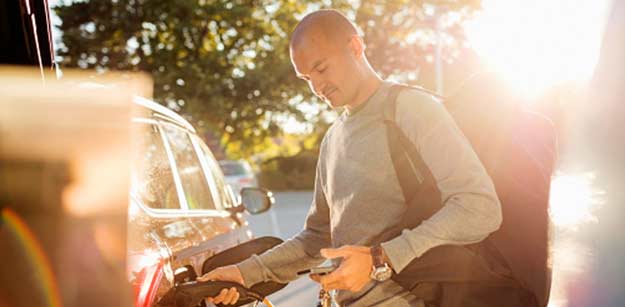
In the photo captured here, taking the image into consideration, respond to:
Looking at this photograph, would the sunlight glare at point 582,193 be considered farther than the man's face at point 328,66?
Yes

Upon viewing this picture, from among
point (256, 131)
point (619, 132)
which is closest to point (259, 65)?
point (256, 131)

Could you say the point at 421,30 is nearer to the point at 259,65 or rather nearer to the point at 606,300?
the point at 259,65

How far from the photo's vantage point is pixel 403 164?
257 cm

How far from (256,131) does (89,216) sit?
2939 cm

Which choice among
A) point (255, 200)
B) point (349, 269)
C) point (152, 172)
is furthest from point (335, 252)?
point (255, 200)

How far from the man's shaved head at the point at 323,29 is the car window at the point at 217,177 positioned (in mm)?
2306

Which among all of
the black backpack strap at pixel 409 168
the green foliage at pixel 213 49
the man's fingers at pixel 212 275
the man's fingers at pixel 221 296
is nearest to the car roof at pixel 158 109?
the man's fingers at pixel 212 275

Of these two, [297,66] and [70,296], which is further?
[297,66]

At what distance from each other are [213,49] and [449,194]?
26721 mm

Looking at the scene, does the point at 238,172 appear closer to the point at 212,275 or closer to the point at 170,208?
the point at 170,208

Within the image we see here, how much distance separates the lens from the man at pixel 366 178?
2422 mm

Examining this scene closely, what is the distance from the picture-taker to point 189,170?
4.46 meters

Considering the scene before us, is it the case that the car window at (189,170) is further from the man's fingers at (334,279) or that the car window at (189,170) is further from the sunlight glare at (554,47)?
the man's fingers at (334,279)

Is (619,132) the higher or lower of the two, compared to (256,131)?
higher
